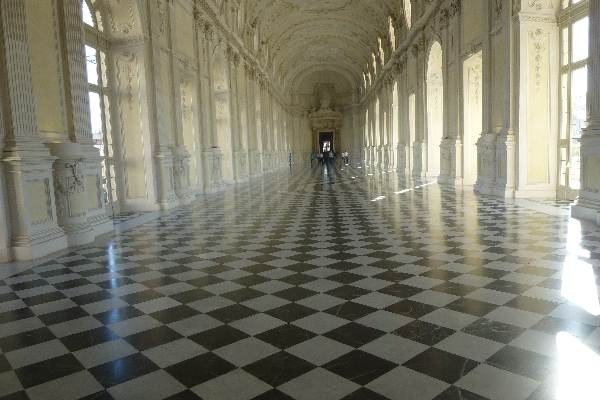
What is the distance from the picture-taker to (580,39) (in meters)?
10.0

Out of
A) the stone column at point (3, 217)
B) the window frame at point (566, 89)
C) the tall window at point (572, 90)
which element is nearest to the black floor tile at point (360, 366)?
the stone column at point (3, 217)

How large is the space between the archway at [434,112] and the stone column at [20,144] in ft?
50.0

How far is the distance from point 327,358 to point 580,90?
31.1 ft

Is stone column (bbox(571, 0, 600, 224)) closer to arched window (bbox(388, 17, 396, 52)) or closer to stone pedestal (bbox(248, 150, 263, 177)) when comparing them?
stone pedestal (bbox(248, 150, 263, 177))

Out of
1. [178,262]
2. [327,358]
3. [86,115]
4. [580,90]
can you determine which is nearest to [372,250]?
[178,262]

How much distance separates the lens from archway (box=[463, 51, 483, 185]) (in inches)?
572

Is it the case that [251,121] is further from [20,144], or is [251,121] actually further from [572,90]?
[20,144]

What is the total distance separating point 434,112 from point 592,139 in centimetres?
1156

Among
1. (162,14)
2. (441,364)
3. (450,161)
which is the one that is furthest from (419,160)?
(441,364)

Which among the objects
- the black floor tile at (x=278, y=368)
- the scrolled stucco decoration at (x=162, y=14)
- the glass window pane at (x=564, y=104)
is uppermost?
the scrolled stucco decoration at (x=162, y=14)

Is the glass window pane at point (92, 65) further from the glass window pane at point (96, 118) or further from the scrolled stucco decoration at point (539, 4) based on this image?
the scrolled stucco decoration at point (539, 4)

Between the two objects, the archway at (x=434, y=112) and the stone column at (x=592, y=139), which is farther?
the archway at (x=434, y=112)

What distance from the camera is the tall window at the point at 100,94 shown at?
1052 centimetres

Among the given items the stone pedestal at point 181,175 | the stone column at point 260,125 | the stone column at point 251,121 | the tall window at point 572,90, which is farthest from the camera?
the stone column at point 260,125
